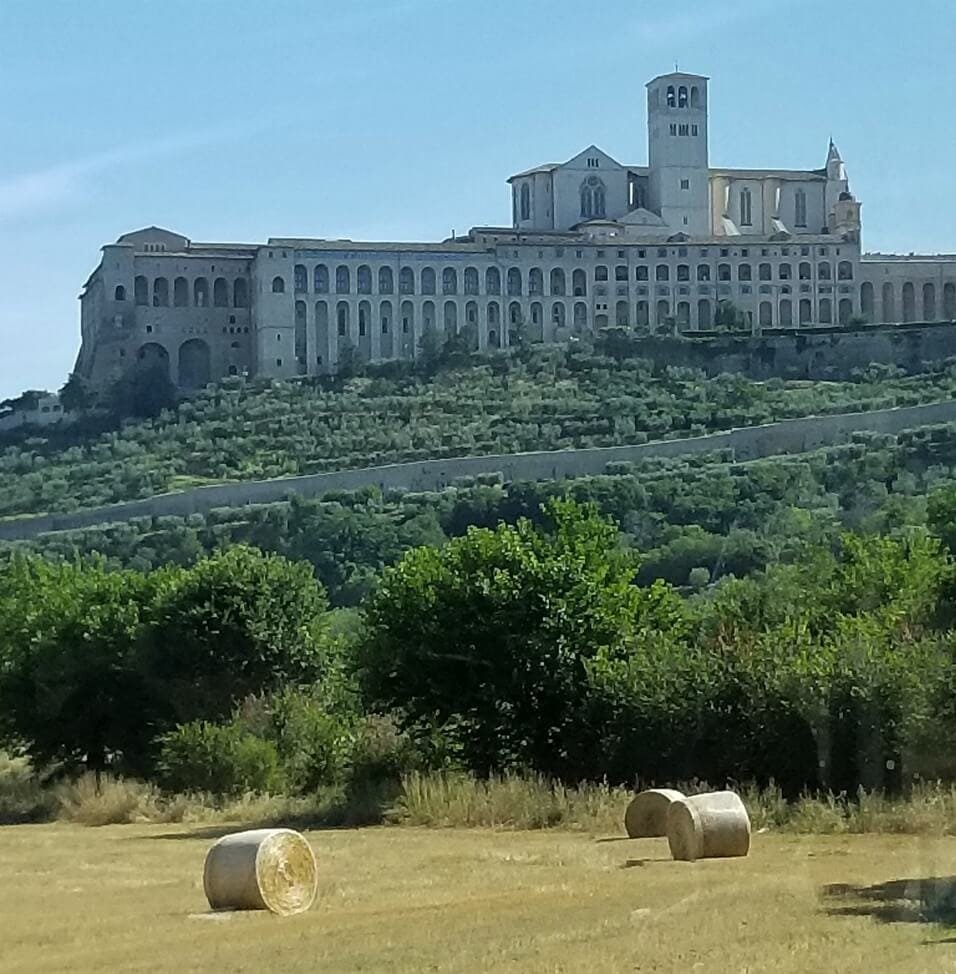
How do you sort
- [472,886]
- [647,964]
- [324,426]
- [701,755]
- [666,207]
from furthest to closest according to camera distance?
[666,207] < [324,426] < [701,755] < [472,886] < [647,964]

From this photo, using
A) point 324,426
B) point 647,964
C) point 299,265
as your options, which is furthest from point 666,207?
point 647,964

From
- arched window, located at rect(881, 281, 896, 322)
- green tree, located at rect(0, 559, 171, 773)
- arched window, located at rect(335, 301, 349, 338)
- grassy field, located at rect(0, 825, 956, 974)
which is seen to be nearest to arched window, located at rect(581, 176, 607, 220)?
arched window, located at rect(881, 281, 896, 322)

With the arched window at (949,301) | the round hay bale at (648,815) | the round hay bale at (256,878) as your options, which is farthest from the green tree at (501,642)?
the arched window at (949,301)

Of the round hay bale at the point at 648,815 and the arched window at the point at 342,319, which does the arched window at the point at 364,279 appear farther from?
the round hay bale at the point at 648,815

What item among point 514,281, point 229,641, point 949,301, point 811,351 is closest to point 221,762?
point 229,641

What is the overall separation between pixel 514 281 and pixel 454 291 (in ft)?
9.93

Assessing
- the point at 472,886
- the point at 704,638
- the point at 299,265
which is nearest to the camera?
the point at 472,886

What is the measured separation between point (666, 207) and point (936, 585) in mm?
85525

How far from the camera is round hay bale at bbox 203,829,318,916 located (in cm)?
1309

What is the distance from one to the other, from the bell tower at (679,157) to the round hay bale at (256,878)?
96095 millimetres

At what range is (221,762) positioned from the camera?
2361 cm

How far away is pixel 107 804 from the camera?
925 inches

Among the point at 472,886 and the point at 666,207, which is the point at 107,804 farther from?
the point at 666,207

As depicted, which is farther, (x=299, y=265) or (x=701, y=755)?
(x=299, y=265)
